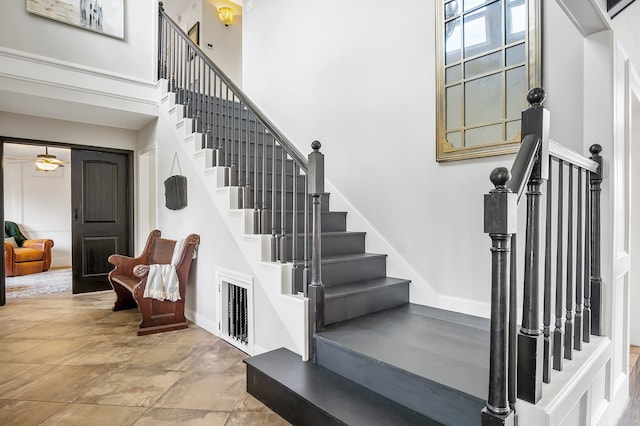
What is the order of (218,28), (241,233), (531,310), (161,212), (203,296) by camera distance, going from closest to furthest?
(531,310) → (241,233) → (203,296) → (161,212) → (218,28)

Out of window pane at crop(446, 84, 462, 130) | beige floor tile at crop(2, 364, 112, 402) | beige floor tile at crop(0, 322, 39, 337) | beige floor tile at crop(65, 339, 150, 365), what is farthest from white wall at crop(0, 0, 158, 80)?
window pane at crop(446, 84, 462, 130)

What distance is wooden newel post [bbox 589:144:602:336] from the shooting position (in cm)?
179

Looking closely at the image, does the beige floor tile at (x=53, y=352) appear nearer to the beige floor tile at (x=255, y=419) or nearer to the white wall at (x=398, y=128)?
the beige floor tile at (x=255, y=419)

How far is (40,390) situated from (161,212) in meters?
2.58

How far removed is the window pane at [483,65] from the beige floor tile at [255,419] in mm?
2482

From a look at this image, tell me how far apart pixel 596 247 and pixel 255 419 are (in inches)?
78.3

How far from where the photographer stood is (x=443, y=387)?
1.44 m

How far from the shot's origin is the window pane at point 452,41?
252cm

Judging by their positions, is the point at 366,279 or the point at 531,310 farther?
the point at 366,279

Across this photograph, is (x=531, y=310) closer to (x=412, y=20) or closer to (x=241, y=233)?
(x=241, y=233)

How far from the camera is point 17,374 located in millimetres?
2383

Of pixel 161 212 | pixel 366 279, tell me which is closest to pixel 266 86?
pixel 161 212

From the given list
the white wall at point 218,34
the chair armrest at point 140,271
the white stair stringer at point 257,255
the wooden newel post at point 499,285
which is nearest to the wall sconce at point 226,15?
the white wall at point 218,34

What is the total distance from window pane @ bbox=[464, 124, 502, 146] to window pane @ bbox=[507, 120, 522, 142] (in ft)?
0.18
